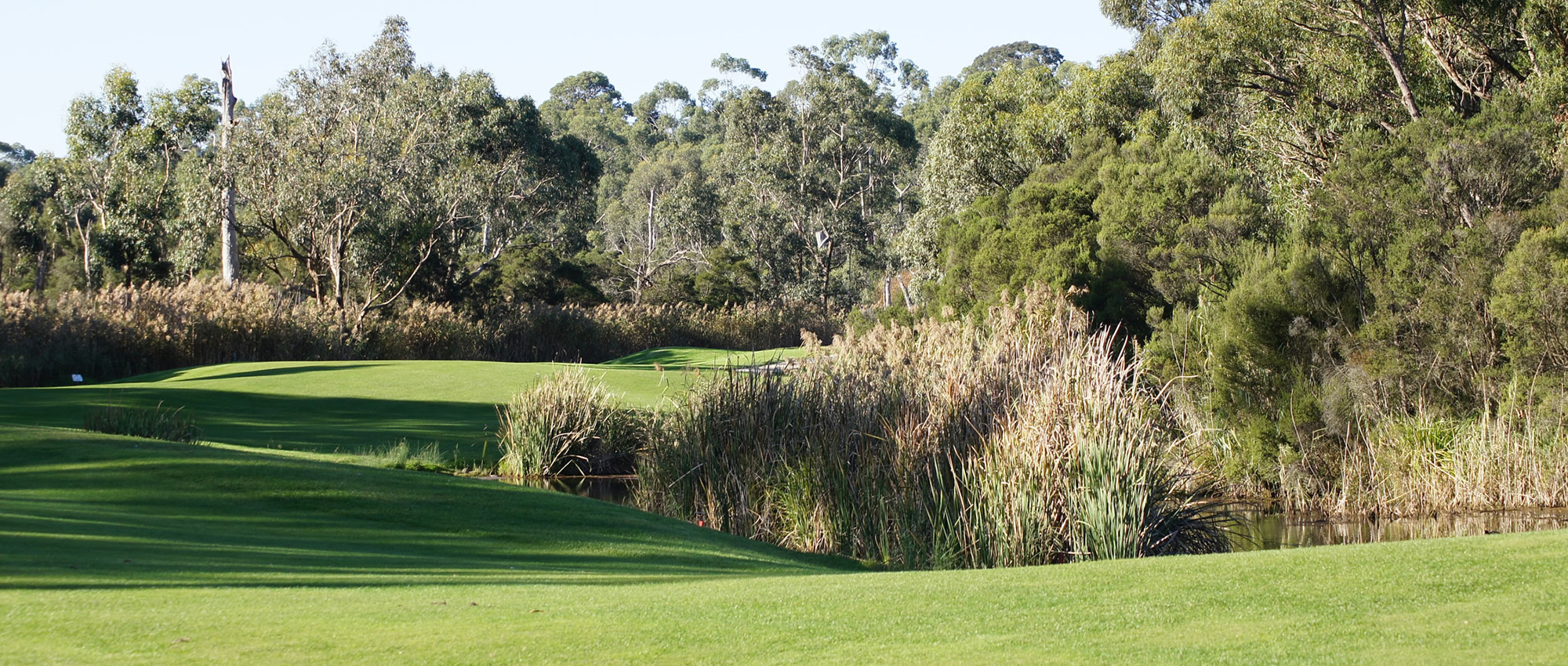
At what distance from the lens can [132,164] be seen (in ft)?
131

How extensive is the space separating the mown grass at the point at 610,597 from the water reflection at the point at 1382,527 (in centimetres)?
463

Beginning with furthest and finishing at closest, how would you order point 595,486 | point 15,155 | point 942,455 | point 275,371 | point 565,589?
1. point 15,155
2. point 275,371
3. point 595,486
4. point 942,455
5. point 565,589

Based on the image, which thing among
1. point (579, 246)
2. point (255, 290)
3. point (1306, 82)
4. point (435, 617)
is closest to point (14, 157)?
point (579, 246)

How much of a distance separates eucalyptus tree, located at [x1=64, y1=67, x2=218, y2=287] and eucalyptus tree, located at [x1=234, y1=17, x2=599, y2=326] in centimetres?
472

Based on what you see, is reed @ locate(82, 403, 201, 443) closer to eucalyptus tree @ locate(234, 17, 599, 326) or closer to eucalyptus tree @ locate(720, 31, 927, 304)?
eucalyptus tree @ locate(234, 17, 599, 326)

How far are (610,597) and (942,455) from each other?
184 inches

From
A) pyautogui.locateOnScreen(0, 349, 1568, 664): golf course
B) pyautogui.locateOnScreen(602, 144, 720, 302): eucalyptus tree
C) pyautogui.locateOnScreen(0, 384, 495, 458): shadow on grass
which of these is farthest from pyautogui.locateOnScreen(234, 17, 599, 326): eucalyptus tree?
pyautogui.locateOnScreen(0, 349, 1568, 664): golf course

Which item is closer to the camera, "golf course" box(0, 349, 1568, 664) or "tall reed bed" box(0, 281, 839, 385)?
"golf course" box(0, 349, 1568, 664)

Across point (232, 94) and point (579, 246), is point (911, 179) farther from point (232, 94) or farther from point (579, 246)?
point (232, 94)

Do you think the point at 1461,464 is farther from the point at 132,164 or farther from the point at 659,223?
the point at 659,223

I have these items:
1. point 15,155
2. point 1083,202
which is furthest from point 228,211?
point 15,155

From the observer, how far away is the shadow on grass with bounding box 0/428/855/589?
6176 mm

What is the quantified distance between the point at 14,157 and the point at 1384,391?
97093mm

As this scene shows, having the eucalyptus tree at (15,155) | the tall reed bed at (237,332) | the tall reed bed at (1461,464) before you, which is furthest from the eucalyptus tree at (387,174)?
the eucalyptus tree at (15,155)
